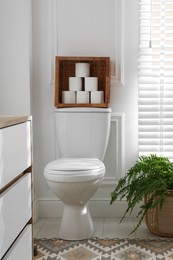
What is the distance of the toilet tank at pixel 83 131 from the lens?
3104 mm

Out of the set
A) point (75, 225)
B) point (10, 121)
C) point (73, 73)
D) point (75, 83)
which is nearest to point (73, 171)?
point (75, 225)

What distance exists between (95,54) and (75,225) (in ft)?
4.17

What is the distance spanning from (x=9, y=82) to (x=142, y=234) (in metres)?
1.42

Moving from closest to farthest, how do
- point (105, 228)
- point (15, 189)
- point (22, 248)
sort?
point (15, 189) → point (22, 248) → point (105, 228)

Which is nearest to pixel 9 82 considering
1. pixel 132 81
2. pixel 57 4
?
pixel 57 4

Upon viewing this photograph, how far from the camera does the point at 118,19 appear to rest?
3270 millimetres

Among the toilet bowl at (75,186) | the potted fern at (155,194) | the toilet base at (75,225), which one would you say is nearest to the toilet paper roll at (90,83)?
the toilet bowl at (75,186)

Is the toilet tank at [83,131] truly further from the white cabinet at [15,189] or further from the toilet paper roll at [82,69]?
the white cabinet at [15,189]

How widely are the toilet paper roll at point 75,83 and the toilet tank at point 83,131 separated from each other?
18cm

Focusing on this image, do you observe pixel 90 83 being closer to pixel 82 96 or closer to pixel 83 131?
pixel 82 96

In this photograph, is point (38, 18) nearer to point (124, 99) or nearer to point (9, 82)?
point (9, 82)

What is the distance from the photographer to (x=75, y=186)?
8.93 ft

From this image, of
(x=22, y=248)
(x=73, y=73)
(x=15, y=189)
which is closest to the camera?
(x=15, y=189)

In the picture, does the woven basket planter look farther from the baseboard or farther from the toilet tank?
the toilet tank
